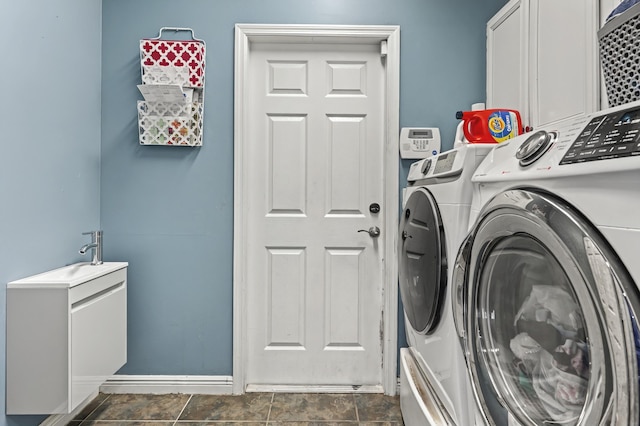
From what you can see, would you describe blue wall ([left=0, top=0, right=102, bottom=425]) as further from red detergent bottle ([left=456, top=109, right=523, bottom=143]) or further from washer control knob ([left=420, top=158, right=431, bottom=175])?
red detergent bottle ([left=456, top=109, right=523, bottom=143])

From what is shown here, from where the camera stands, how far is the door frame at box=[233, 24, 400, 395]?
2.12 m

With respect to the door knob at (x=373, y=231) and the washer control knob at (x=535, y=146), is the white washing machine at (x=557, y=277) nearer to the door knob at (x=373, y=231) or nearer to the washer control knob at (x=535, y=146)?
the washer control knob at (x=535, y=146)

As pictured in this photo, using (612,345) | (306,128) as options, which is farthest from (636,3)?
(306,128)

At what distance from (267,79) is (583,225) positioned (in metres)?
1.93

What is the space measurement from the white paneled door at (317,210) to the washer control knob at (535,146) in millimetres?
1377

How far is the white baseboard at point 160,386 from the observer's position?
2.13 m

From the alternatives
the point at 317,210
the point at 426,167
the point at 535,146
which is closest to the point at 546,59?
the point at 426,167

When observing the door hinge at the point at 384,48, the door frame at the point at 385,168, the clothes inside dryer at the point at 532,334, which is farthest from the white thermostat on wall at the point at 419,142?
the clothes inside dryer at the point at 532,334

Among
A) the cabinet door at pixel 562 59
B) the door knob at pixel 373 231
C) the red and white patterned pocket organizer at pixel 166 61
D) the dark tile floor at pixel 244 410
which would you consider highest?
the red and white patterned pocket organizer at pixel 166 61

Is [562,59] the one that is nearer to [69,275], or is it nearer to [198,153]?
[198,153]

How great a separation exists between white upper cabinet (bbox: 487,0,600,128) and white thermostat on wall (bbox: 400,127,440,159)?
1.13 feet

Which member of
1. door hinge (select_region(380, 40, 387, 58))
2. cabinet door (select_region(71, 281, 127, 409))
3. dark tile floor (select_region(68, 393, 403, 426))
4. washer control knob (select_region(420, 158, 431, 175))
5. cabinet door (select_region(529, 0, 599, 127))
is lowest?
dark tile floor (select_region(68, 393, 403, 426))

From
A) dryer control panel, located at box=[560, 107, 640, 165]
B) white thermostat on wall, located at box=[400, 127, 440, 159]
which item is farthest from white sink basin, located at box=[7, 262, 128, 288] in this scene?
dryer control panel, located at box=[560, 107, 640, 165]

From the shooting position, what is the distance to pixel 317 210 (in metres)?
2.22
